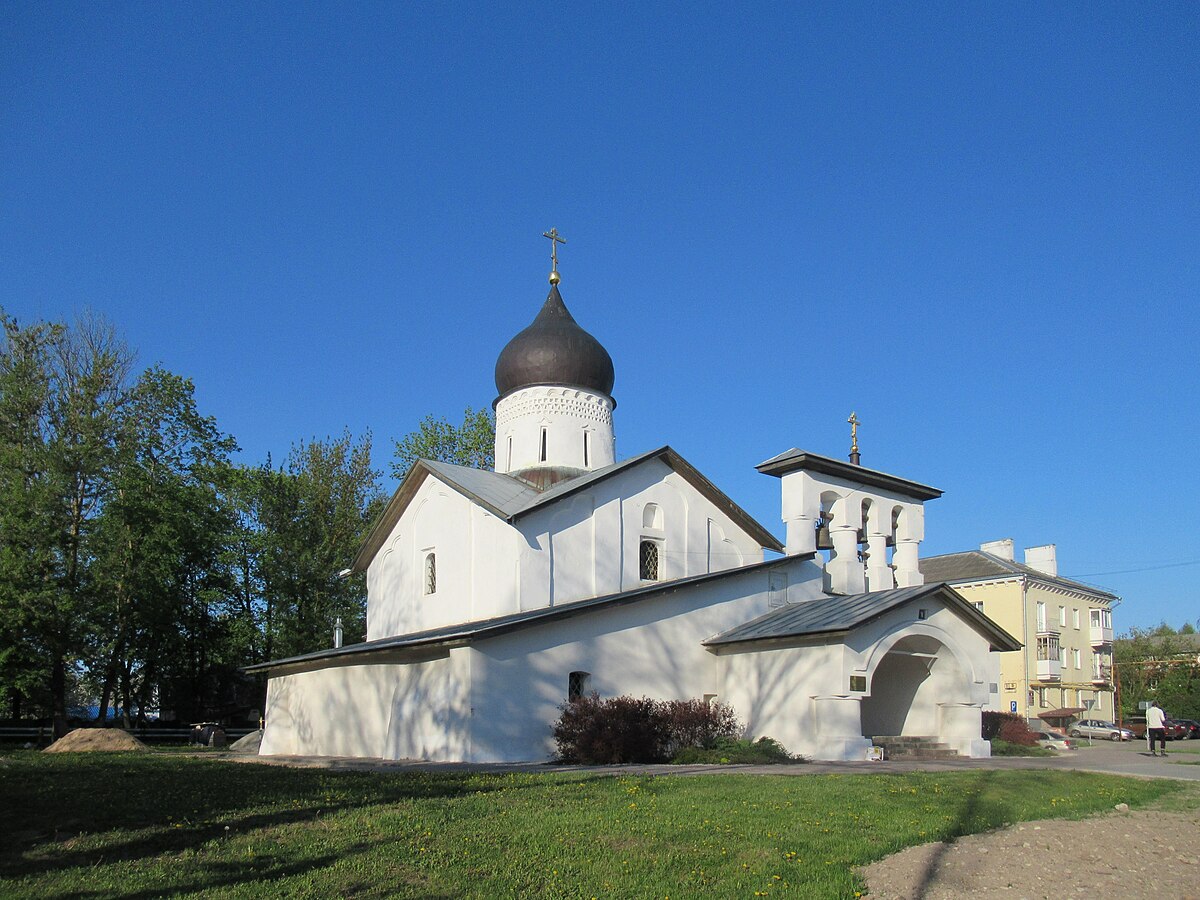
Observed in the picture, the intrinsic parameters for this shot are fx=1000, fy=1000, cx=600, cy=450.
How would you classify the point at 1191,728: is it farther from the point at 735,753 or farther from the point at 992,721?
the point at 735,753

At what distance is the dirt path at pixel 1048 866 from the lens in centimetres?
710

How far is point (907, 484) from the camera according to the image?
83.0 ft

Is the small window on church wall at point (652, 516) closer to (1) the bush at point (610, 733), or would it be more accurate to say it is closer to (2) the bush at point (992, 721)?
(1) the bush at point (610, 733)

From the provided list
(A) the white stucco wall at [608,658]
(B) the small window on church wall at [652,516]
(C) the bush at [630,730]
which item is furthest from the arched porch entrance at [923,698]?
(B) the small window on church wall at [652,516]

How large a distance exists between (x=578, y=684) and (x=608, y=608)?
164cm

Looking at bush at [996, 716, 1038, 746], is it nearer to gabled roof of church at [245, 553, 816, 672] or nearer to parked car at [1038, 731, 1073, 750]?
parked car at [1038, 731, 1073, 750]

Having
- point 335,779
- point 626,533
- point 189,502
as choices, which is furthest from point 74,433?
point 335,779

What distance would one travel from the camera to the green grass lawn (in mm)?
7055

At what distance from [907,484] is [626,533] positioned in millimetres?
7252

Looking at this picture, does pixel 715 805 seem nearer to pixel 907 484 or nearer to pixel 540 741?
pixel 540 741

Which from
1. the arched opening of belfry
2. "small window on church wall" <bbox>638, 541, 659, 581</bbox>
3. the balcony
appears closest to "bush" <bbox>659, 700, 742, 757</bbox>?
the arched opening of belfry

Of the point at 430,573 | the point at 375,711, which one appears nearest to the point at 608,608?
the point at 375,711

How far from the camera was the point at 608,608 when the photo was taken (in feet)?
67.5

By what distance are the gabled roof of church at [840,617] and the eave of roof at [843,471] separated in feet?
10.0
